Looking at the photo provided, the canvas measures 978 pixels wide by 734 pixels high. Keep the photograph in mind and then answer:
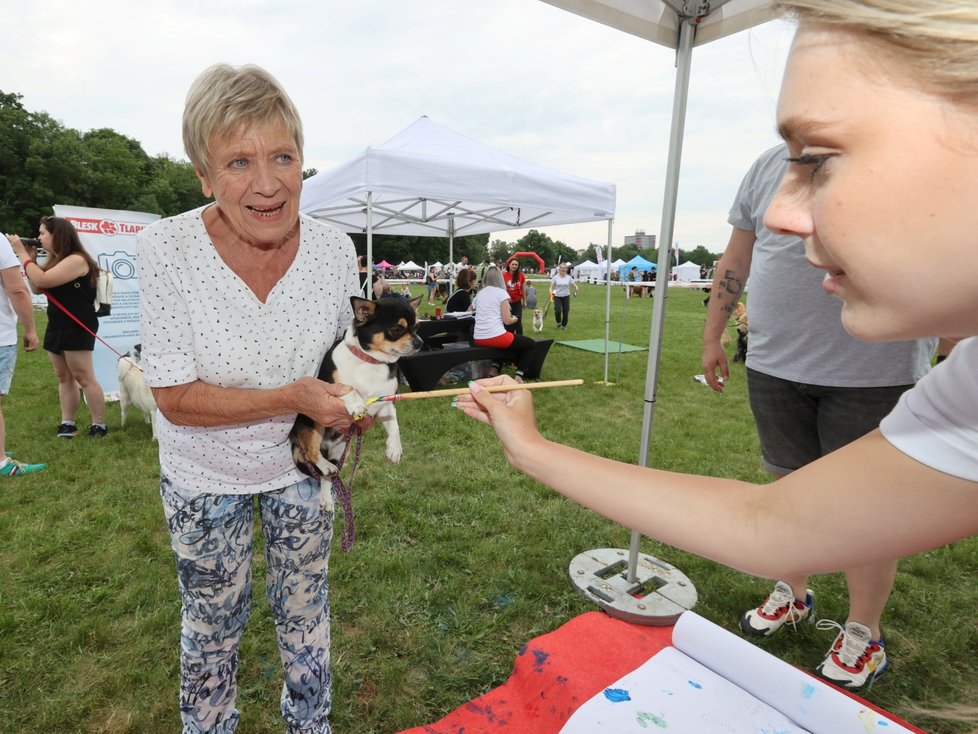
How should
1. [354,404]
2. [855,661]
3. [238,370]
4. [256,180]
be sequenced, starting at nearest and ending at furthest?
[256,180] < [238,370] < [354,404] < [855,661]

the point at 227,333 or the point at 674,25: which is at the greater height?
the point at 674,25

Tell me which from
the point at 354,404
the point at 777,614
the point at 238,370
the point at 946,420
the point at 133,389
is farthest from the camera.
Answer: the point at 133,389

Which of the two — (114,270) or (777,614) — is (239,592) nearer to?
(777,614)

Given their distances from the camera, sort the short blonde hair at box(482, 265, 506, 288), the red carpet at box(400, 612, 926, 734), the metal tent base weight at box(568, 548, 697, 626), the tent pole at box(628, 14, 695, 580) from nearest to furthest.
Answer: the red carpet at box(400, 612, 926, 734)
the tent pole at box(628, 14, 695, 580)
the metal tent base weight at box(568, 548, 697, 626)
the short blonde hair at box(482, 265, 506, 288)

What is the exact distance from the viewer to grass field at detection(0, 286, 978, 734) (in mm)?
2346

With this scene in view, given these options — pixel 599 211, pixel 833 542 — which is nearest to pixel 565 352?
pixel 599 211

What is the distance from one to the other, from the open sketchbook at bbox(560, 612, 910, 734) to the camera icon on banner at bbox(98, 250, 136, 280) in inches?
304

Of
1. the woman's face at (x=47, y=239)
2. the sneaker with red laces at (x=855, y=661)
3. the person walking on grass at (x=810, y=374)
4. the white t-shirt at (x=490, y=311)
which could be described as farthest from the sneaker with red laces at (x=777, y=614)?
the woman's face at (x=47, y=239)

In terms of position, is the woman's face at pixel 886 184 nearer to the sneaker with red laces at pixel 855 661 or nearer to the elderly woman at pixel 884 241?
the elderly woman at pixel 884 241

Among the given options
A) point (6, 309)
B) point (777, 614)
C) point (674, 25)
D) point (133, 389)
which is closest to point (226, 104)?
point (674, 25)

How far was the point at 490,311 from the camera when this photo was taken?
24.9 ft

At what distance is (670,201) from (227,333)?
2168mm

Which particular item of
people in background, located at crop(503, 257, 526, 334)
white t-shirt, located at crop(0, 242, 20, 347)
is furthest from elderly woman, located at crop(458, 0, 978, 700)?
people in background, located at crop(503, 257, 526, 334)

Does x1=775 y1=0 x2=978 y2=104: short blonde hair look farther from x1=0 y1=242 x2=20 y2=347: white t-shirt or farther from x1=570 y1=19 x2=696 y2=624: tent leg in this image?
x1=0 y1=242 x2=20 y2=347: white t-shirt
